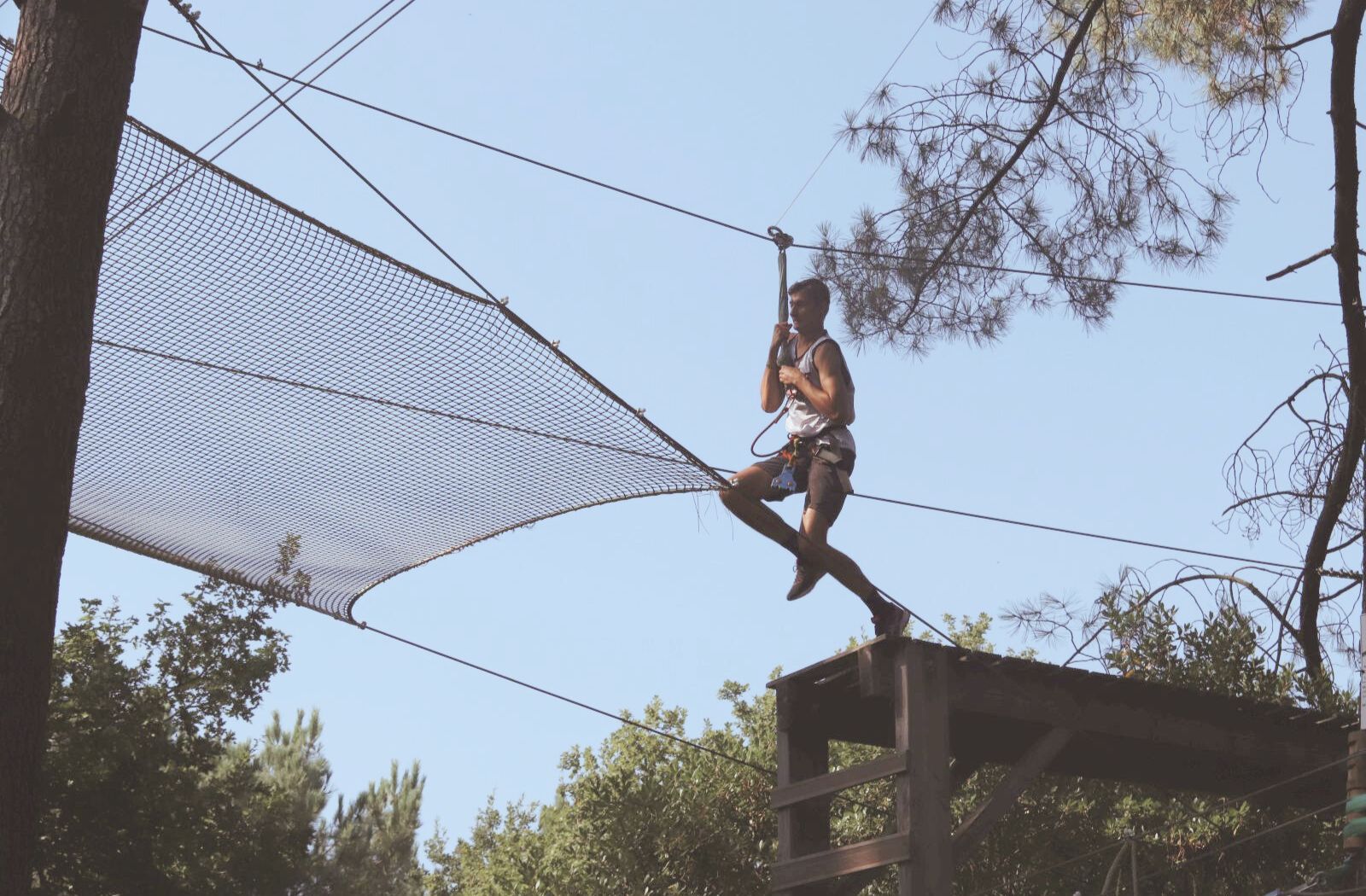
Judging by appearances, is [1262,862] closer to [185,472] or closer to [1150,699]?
[1150,699]

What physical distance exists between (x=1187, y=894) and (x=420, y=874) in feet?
39.3

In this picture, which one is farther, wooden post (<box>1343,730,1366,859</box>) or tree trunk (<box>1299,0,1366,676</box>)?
tree trunk (<box>1299,0,1366,676</box>)

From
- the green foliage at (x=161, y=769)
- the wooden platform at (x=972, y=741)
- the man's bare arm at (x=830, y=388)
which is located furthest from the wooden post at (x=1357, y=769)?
the green foliage at (x=161, y=769)

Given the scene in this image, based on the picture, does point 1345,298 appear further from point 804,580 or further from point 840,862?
point 840,862

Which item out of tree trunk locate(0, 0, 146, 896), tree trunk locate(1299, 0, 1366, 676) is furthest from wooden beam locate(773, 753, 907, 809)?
tree trunk locate(1299, 0, 1366, 676)

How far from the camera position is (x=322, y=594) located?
544 cm

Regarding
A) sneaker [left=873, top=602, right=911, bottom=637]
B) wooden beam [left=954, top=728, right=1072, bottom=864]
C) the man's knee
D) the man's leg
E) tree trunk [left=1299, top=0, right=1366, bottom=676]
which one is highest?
tree trunk [left=1299, top=0, right=1366, bottom=676]

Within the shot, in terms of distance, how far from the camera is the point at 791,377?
4.53 m

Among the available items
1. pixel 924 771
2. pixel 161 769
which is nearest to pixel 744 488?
pixel 924 771

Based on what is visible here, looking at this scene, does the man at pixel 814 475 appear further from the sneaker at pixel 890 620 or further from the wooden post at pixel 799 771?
the wooden post at pixel 799 771

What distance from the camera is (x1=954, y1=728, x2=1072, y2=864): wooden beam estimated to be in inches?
157

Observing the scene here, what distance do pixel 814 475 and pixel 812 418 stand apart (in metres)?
0.16

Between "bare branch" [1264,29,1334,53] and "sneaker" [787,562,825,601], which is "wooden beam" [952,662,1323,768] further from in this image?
"bare branch" [1264,29,1334,53]

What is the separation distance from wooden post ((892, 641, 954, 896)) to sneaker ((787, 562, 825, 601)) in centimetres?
46
